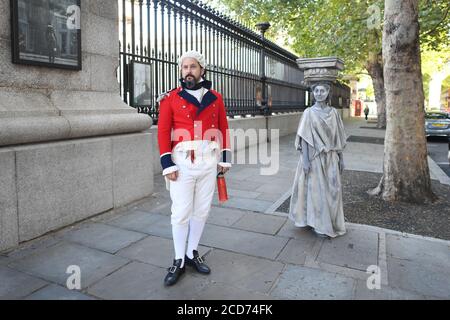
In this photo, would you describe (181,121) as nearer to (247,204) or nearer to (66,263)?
(66,263)

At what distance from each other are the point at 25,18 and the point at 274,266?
362 cm

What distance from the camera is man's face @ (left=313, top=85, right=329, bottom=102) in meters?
4.30

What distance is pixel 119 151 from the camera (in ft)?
17.3

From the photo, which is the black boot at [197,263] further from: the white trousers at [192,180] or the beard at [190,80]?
the beard at [190,80]

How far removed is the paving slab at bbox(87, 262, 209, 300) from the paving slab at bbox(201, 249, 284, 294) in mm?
209

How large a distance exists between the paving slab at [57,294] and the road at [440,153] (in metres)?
9.38

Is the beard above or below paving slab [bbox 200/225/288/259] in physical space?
above

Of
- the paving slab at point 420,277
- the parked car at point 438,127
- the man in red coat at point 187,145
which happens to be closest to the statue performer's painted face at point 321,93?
the man in red coat at point 187,145

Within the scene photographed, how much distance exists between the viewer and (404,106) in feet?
19.2

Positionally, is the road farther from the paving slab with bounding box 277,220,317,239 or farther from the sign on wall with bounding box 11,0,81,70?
A: the sign on wall with bounding box 11,0,81,70

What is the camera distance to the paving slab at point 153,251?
12.0 feet

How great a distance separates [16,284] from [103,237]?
118 centimetres

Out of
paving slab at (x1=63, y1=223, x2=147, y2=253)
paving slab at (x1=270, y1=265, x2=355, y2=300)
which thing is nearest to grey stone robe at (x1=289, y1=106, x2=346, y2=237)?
paving slab at (x1=270, y1=265, x2=355, y2=300)

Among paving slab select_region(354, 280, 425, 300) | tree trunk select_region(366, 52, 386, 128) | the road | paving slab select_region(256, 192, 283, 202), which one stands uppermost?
tree trunk select_region(366, 52, 386, 128)
